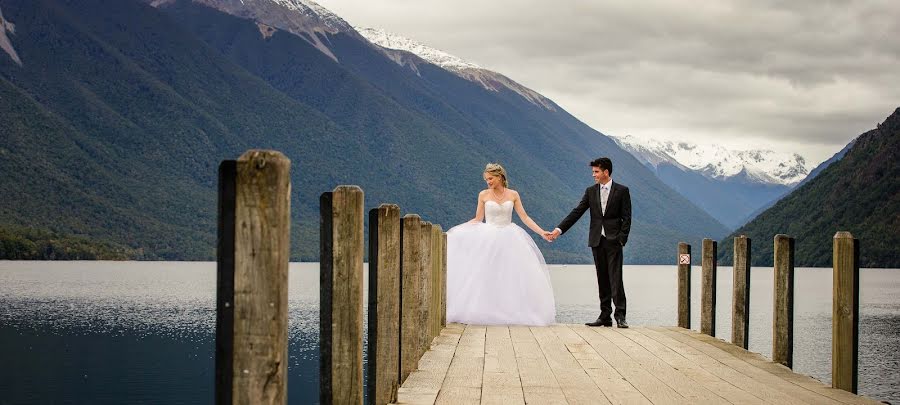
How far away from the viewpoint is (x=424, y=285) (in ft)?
30.3

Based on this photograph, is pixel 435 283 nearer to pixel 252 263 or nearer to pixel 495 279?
pixel 495 279

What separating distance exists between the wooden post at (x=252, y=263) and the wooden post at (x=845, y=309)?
17.7ft

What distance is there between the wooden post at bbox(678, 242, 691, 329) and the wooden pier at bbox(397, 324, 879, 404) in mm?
1553

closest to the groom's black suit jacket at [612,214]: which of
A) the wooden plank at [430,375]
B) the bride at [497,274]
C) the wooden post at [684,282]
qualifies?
the wooden post at [684,282]

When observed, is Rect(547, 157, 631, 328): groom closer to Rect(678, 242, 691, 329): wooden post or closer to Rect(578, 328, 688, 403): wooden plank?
Rect(678, 242, 691, 329): wooden post

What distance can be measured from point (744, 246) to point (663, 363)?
102 inches

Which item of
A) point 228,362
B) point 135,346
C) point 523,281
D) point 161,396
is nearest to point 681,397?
point 228,362

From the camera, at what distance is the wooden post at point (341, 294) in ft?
17.4

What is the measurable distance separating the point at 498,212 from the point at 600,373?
6.30 metres

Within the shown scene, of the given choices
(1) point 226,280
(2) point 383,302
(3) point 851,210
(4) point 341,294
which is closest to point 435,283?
(2) point 383,302

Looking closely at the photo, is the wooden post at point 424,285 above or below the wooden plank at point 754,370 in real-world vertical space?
above

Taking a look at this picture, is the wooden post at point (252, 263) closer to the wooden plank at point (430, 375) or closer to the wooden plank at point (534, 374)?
the wooden plank at point (430, 375)

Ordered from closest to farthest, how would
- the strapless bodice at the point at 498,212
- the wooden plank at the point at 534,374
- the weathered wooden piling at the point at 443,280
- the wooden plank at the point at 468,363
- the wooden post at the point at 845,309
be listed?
1. the wooden plank at the point at 534,374
2. the wooden plank at the point at 468,363
3. the wooden post at the point at 845,309
4. the weathered wooden piling at the point at 443,280
5. the strapless bodice at the point at 498,212

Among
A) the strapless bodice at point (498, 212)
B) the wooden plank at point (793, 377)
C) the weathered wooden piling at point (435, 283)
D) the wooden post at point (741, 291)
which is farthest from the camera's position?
the strapless bodice at point (498, 212)
